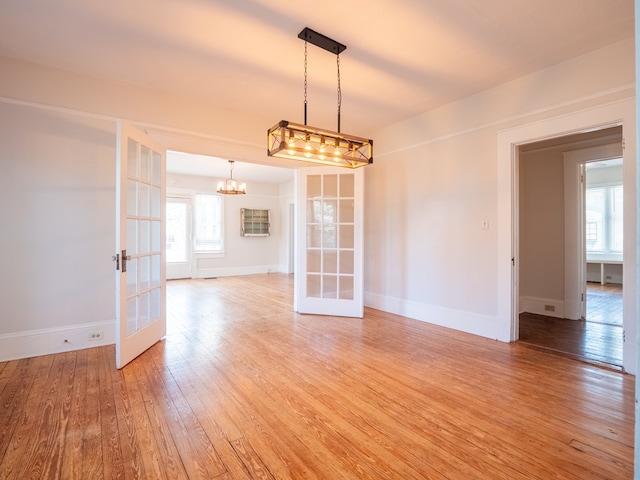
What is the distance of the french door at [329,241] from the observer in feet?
14.4

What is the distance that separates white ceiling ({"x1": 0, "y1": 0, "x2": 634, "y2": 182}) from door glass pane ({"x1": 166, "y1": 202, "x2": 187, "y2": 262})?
5.13 meters

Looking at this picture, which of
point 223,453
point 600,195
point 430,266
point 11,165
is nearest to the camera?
point 223,453

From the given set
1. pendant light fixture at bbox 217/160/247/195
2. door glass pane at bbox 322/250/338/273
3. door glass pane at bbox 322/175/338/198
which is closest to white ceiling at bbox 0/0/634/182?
door glass pane at bbox 322/175/338/198

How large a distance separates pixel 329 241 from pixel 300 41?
259 centimetres

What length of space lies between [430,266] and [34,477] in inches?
154

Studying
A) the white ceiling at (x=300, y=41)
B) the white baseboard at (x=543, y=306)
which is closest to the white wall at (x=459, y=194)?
the white ceiling at (x=300, y=41)

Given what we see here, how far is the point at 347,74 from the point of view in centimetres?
311

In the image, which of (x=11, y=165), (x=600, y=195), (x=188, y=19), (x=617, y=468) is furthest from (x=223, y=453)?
(x=600, y=195)

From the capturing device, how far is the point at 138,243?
9.73ft

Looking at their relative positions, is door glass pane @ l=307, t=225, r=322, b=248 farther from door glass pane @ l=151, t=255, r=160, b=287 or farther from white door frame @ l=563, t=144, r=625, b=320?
white door frame @ l=563, t=144, r=625, b=320

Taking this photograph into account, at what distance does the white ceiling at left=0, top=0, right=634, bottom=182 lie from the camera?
2191 millimetres

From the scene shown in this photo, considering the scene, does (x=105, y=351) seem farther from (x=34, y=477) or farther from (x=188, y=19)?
(x=188, y=19)

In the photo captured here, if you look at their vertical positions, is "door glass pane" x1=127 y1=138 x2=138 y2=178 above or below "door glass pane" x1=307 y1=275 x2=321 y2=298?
above

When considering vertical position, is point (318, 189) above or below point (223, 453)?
above
